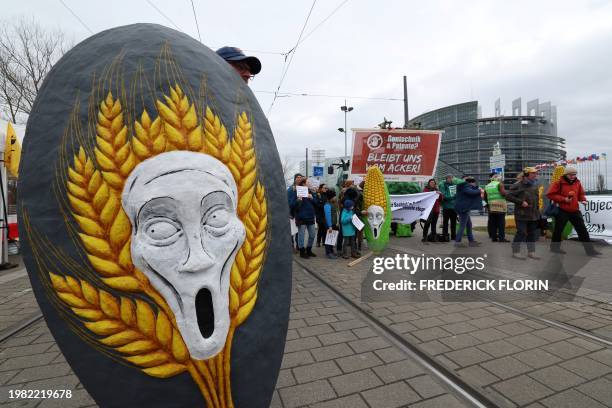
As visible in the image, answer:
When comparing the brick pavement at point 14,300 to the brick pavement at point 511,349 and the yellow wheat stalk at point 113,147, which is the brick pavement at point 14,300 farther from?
the brick pavement at point 511,349

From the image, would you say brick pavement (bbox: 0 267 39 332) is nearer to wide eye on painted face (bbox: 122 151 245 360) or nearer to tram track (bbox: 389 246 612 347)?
wide eye on painted face (bbox: 122 151 245 360)

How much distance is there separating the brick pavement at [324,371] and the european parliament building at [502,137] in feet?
161

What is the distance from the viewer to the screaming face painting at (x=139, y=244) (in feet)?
3.27

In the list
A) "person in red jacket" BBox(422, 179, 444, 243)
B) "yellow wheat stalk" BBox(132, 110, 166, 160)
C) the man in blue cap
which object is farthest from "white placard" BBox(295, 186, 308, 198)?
"yellow wheat stalk" BBox(132, 110, 166, 160)

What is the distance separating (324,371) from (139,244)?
1637 millimetres

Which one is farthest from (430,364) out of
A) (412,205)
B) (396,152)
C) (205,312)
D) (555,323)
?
(396,152)

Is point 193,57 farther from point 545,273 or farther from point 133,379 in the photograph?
point 545,273

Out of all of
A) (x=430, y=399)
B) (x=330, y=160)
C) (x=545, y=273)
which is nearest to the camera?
(x=430, y=399)

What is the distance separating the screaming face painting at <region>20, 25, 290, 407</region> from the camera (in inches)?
39.3

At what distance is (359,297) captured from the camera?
12.0 feet

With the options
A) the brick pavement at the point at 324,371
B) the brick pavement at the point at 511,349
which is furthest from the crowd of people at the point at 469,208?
the brick pavement at the point at 324,371

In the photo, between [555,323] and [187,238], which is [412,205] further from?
[187,238]

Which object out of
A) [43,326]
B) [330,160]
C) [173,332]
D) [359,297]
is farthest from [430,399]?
[330,160]

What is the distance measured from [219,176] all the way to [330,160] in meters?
43.3
